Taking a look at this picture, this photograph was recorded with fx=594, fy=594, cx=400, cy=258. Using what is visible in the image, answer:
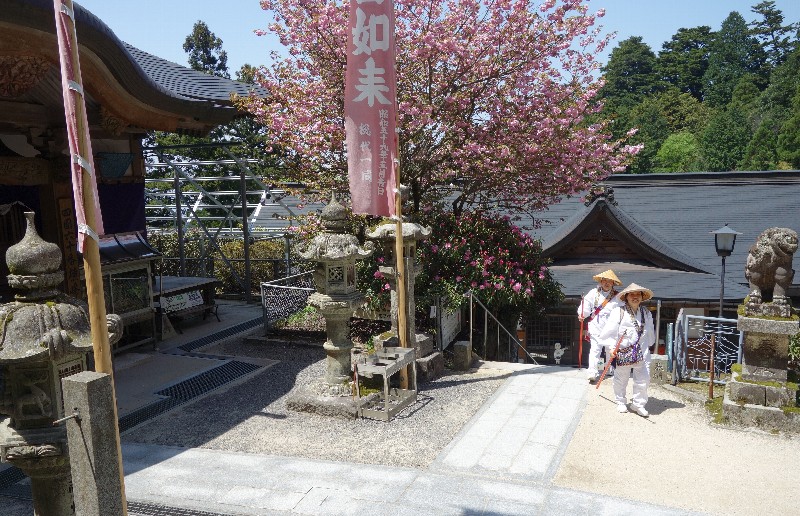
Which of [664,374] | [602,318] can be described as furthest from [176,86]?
[664,374]

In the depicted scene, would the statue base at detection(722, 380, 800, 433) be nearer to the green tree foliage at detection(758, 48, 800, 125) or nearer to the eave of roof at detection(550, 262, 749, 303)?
the eave of roof at detection(550, 262, 749, 303)

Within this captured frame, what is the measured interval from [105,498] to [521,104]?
31.7 feet

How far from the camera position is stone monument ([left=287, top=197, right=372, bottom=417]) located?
8.41 metres

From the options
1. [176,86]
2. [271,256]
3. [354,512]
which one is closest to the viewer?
[354,512]

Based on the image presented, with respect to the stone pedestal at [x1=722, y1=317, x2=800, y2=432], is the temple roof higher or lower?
higher

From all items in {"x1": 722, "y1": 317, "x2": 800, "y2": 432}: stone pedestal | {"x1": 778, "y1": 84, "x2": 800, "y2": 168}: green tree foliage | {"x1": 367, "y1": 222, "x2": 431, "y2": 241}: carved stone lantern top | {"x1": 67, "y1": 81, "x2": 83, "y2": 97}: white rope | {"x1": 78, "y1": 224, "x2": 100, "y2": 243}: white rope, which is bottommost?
{"x1": 722, "y1": 317, "x2": 800, "y2": 432}: stone pedestal

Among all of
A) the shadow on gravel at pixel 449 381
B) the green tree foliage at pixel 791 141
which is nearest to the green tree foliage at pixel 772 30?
the green tree foliage at pixel 791 141

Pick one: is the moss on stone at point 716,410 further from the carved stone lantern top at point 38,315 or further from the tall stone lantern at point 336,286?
the carved stone lantern top at point 38,315

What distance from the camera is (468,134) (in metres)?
10.8

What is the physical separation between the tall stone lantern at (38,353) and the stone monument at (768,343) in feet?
23.9

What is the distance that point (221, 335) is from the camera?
13070 millimetres

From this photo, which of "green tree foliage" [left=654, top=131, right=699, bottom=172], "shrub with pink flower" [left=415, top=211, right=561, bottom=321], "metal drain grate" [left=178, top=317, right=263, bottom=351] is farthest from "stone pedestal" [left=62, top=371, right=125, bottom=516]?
"green tree foliage" [left=654, top=131, right=699, bottom=172]

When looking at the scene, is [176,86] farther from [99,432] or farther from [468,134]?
[99,432]

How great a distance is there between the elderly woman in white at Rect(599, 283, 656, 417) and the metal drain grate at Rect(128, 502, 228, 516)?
5.16 metres
